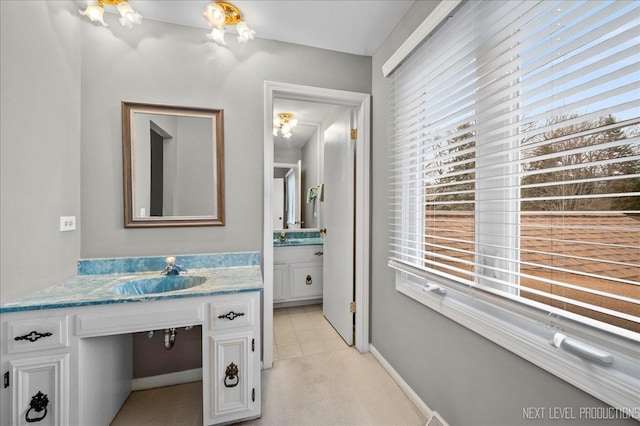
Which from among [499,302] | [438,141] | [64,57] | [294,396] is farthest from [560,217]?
[64,57]

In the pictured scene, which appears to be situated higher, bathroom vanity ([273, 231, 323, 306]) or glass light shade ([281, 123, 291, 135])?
glass light shade ([281, 123, 291, 135])

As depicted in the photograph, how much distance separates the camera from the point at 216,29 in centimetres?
184

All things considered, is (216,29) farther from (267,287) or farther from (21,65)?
(267,287)

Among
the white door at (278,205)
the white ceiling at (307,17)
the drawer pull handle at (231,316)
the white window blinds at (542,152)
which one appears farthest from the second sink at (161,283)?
the white door at (278,205)

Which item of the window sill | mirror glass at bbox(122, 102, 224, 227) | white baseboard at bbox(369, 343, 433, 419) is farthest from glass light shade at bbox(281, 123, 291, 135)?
the window sill

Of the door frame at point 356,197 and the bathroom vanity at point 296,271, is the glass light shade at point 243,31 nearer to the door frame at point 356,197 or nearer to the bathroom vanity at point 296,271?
the door frame at point 356,197

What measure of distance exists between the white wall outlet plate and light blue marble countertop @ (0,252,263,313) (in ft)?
0.82

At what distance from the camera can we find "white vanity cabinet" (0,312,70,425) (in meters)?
1.28

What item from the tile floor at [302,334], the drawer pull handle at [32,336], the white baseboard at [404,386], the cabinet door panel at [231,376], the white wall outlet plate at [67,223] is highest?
the white wall outlet plate at [67,223]

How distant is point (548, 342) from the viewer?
985mm

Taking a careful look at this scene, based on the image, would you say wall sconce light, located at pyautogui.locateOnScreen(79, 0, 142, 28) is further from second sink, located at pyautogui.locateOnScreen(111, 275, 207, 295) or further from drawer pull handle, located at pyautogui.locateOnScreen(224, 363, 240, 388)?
drawer pull handle, located at pyautogui.locateOnScreen(224, 363, 240, 388)

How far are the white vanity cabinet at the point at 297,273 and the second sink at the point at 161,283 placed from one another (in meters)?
1.59

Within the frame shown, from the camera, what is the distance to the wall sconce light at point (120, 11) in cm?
171

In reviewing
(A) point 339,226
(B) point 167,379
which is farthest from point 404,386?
(B) point 167,379
